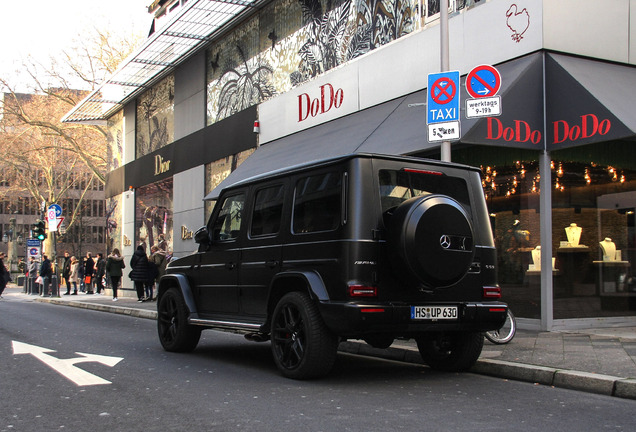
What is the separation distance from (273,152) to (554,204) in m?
8.07

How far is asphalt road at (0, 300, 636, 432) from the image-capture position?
4777 millimetres

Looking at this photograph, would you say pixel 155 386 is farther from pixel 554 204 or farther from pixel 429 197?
pixel 554 204

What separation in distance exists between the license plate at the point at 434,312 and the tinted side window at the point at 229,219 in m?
2.54

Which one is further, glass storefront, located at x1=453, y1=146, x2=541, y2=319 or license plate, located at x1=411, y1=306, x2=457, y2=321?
glass storefront, located at x1=453, y1=146, x2=541, y2=319

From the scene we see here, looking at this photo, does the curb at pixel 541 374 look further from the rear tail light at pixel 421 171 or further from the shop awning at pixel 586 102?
the shop awning at pixel 586 102

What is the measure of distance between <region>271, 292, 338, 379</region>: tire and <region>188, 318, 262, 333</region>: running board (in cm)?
45

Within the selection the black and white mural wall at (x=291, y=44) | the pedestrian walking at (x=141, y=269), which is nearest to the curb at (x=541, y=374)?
the black and white mural wall at (x=291, y=44)

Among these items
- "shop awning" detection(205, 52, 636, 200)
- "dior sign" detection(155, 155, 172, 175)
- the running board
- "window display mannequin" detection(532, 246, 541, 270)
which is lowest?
the running board

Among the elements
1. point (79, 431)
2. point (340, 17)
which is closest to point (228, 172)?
point (340, 17)

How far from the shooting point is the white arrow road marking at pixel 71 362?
660 cm

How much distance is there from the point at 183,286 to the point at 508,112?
538 cm

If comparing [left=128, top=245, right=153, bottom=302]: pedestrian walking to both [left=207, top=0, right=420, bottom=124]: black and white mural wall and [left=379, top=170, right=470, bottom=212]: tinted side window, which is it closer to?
[left=207, top=0, right=420, bottom=124]: black and white mural wall

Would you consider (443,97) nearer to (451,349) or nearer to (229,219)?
(229,219)

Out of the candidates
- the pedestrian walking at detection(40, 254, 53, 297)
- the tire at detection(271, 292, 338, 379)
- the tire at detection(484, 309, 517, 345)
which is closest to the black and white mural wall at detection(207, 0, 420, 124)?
the tire at detection(484, 309, 517, 345)
